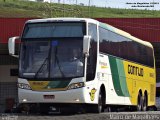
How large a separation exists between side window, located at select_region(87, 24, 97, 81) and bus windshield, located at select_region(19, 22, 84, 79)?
13.9 inches

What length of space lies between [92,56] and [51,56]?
1478 mm

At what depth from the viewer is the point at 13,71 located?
131 ft

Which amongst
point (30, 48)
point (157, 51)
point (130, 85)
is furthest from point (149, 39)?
point (30, 48)

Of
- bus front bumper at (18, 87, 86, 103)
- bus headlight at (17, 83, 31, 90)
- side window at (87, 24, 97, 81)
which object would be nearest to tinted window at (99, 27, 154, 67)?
side window at (87, 24, 97, 81)

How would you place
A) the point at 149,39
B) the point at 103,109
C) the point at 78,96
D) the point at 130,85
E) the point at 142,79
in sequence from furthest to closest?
the point at 149,39
the point at 142,79
the point at 130,85
the point at 103,109
the point at 78,96

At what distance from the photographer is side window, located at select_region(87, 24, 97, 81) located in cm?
1941

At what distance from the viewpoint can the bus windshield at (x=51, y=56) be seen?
62.8 ft

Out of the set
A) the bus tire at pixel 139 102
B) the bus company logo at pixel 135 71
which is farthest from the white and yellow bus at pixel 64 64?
the bus tire at pixel 139 102

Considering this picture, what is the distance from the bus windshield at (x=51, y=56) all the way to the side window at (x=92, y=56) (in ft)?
1.16

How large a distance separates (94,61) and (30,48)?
235cm

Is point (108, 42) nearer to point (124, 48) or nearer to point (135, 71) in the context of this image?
point (124, 48)

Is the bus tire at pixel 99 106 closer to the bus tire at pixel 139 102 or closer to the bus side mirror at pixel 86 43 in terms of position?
the bus side mirror at pixel 86 43

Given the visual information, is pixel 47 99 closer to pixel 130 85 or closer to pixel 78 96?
pixel 78 96

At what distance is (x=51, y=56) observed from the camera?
1939 cm
